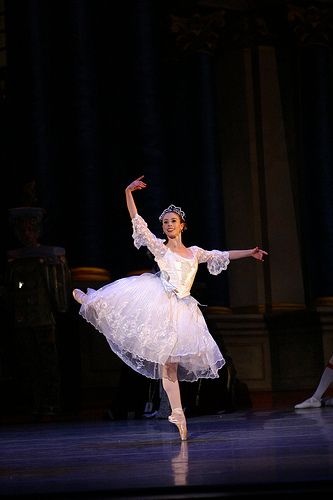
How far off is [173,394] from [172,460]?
1713 millimetres

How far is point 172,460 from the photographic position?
16.3ft

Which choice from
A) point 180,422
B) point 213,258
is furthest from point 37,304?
point 180,422

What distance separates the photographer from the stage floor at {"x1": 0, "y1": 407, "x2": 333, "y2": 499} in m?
3.84

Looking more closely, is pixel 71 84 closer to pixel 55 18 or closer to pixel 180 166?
pixel 55 18

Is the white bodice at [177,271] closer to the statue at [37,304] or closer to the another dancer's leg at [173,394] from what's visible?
the another dancer's leg at [173,394]

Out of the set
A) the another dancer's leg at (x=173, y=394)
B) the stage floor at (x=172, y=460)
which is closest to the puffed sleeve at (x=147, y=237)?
the another dancer's leg at (x=173, y=394)

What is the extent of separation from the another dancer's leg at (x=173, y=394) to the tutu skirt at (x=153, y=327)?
8cm

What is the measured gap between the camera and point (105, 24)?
13.6 metres

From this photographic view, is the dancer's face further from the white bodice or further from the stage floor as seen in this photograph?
the stage floor

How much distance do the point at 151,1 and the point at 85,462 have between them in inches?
354

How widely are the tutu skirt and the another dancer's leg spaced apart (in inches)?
3.1

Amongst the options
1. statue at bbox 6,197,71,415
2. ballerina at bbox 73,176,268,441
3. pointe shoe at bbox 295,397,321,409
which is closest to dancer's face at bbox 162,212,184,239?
ballerina at bbox 73,176,268,441

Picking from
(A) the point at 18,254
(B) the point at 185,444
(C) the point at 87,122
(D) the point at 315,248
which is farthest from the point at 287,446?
(D) the point at 315,248

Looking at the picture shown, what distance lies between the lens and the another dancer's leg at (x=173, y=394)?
21.3 feet
